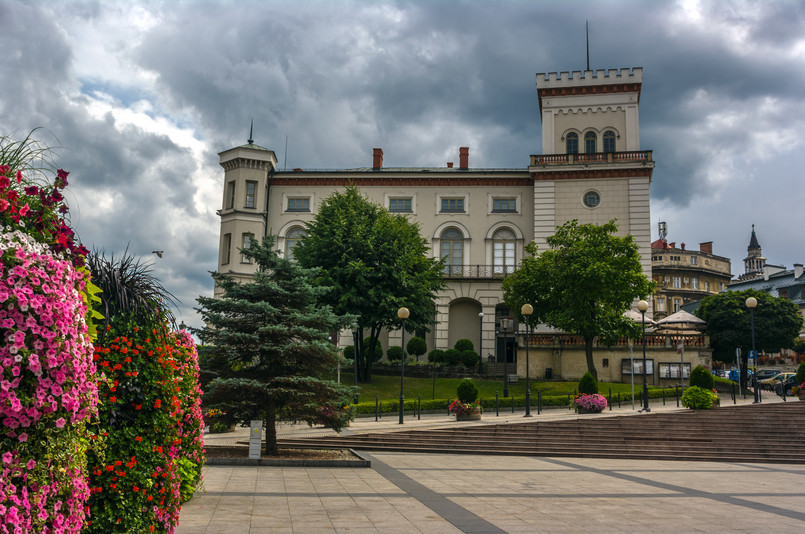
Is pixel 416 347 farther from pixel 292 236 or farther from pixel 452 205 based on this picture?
pixel 292 236

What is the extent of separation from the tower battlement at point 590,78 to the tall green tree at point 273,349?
3541 centimetres

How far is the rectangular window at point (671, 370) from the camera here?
3903cm

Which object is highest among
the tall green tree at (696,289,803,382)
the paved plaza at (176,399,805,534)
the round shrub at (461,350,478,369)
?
the tall green tree at (696,289,803,382)

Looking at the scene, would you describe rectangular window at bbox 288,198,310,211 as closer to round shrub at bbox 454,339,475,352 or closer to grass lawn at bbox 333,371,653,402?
round shrub at bbox 454,339,475,352

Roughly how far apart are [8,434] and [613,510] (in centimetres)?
974

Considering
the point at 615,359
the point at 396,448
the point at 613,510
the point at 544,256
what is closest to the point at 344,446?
the point at 396,448

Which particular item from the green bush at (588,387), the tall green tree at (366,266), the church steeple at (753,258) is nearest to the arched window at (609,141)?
the tall green tree at (366,266)

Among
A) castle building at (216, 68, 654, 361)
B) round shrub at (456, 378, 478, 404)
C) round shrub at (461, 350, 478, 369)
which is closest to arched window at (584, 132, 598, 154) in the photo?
castle building at (216, 68, 654, 361)

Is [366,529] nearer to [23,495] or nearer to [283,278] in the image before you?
[23,495]

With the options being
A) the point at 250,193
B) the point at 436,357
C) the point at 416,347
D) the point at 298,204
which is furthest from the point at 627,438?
the point at 250,193

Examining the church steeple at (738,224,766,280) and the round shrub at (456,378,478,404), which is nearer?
the round shrub at (456,378,478,404)

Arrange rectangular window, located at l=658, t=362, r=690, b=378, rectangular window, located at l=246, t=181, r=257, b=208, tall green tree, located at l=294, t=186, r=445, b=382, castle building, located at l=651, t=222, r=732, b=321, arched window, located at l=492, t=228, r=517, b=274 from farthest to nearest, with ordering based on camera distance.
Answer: castle building, located at l=651, t=222, r=732, b=321, rectangular window, located at l=246, t=181, r=257, b=208, arched window, located at l=492, t=228, r=517, b=274, rectangular window, located at l=658, t=362, r=690, b=378, tall green tree, located at l=294, t=186, r=445, b=382

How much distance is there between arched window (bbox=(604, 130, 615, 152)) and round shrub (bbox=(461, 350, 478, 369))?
18.5 m

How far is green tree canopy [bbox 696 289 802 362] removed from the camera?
1975 inches
